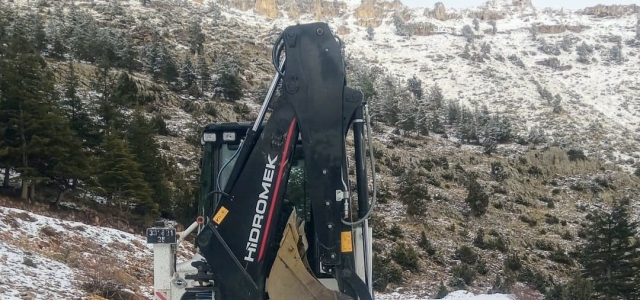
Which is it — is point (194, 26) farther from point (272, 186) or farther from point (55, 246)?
point (272, 186)

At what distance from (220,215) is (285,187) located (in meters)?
0.51

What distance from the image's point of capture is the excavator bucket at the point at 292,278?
3.57m

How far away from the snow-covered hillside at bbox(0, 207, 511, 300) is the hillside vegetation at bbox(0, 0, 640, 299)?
3908 millimetres

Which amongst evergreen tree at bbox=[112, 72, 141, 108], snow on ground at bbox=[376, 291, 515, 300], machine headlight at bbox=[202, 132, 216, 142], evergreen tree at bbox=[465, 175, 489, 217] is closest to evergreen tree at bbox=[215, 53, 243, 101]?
evergreen tree at bbox=[112, 72, 141, 108]

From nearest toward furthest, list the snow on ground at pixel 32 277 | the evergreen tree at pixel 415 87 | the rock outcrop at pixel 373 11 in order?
1. the snow on ground at pixel 32 277
2. the evergreen tree at pixel 415 87
3. the rock outcrop at pixel 373 11

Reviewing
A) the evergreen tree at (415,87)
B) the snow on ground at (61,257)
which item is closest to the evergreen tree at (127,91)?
the snow on ground at (61,257)

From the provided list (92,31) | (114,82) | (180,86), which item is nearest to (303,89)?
(114,82)

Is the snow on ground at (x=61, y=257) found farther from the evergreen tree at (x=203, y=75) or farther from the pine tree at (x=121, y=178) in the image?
the evergreen tree at (x=203, y=75)

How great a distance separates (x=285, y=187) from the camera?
364 centimetres

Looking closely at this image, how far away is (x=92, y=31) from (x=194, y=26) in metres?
15.9

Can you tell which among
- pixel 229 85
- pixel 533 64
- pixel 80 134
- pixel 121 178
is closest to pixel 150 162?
pixel 121 178

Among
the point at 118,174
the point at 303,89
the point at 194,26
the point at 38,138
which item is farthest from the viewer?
the point at 194,26

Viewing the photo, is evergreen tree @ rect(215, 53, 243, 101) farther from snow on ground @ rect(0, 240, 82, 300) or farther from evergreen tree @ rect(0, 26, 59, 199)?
snow on ground @ rect(0, 240, 82, 300)

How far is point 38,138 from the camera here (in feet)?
48.1
